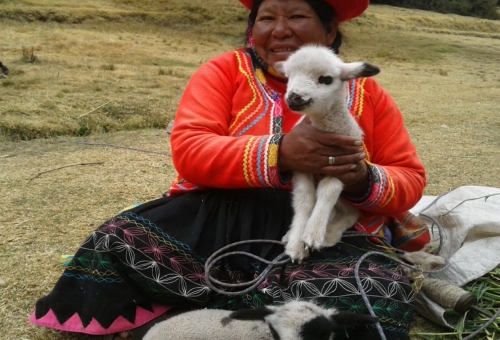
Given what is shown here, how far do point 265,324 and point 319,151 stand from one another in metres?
0.56

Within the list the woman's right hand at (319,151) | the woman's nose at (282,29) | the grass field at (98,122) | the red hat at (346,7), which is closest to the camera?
the woman's right hand at (319,151)

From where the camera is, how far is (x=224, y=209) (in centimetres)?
180

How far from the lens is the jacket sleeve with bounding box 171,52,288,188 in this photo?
1.66m

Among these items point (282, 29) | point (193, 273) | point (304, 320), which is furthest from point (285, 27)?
point (304, 320)

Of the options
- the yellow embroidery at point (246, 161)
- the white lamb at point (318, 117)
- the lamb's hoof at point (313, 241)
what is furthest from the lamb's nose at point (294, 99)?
the lamb's hoof at point (313, 241)

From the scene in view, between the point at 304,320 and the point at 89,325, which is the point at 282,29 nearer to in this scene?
the point at 304,320

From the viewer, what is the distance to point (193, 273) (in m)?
1.70

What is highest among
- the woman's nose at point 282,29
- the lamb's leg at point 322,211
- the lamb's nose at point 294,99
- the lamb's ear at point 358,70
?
the woman's nose at point 282,29

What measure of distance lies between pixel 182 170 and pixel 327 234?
54 centimetres

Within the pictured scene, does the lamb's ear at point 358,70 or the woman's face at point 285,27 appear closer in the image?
the lamb's ear at point 358,70

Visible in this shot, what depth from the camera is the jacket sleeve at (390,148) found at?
1813 mm

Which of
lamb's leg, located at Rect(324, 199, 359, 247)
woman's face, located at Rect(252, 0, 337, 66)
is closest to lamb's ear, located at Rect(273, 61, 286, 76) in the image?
woman's face, located at Rect(252, 0, 337, 66)

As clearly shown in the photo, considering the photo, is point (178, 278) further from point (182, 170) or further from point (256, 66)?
point (256, 66)

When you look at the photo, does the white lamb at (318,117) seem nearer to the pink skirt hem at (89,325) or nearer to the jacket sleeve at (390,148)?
the jacket sleeve at (390,148)
